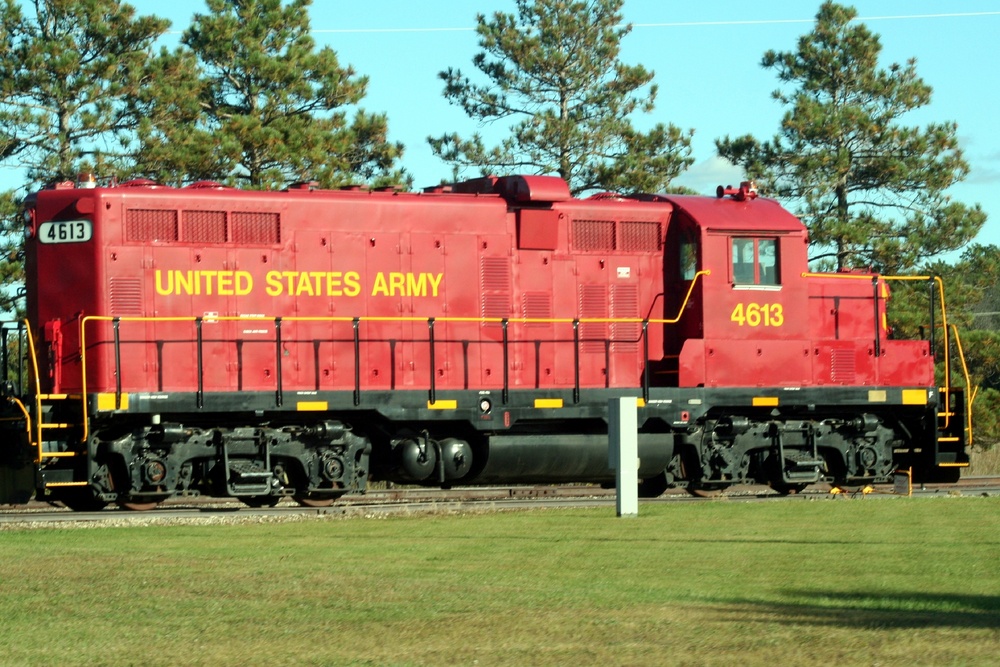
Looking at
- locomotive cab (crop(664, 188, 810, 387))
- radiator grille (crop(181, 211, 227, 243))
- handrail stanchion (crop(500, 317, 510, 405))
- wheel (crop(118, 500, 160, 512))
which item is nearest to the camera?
radiator grille (crop(181, 211, 227, 243))

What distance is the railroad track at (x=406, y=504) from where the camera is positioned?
14.1m

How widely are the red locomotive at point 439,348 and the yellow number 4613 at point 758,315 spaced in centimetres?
2

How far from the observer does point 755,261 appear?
16656 millimetres

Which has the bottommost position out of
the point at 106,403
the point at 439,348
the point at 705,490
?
the point at 705,490

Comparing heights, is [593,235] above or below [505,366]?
above

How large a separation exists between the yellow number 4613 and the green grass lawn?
481 cm

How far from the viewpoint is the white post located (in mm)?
13164

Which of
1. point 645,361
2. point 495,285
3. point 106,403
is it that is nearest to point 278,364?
point 106,403

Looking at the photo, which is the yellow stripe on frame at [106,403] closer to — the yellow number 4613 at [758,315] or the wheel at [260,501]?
the wheel at [260,501]

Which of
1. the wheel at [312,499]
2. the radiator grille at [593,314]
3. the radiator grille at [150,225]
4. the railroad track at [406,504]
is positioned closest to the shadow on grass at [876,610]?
the railroad track at [406,504]

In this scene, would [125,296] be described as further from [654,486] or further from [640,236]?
[654,486]

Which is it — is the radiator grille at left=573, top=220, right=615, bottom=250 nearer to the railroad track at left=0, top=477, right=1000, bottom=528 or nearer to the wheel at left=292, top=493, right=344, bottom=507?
the railroad track at left=0, top=477, right=1000, bottom=528

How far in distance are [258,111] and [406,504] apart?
15.1 meters

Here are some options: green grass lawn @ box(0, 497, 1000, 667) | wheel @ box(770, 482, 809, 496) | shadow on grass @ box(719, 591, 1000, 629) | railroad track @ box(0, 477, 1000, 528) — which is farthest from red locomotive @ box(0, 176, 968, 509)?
shadow on grass @ box(719, 591, 1000, 629)
